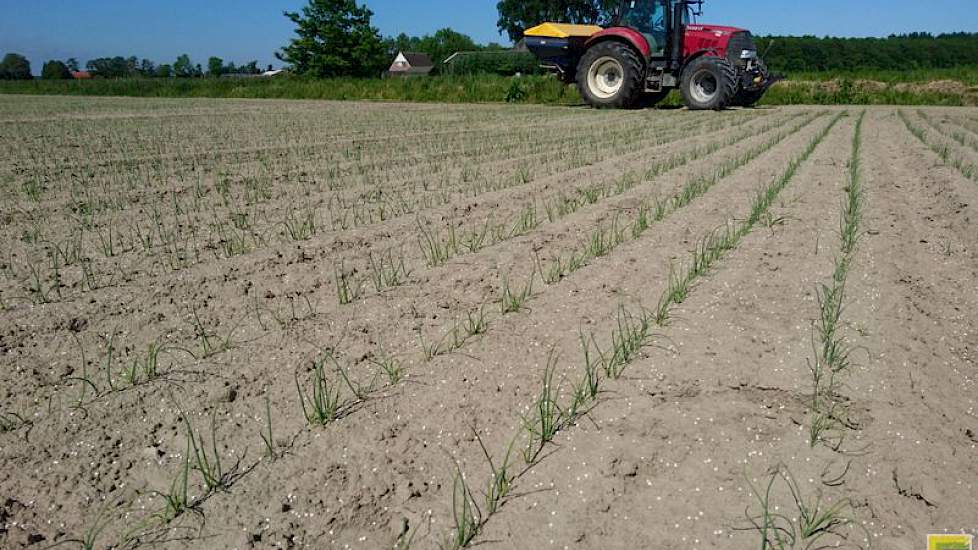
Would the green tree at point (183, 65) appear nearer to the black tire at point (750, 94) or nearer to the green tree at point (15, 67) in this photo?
the green tree at point (15, 67)

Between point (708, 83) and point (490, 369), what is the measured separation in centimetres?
1135

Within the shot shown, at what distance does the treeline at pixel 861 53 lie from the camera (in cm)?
4025

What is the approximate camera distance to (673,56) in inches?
457

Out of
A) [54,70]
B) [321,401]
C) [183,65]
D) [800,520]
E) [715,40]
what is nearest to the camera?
[800,520]

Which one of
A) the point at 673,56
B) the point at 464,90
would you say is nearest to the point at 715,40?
the point at 673,56

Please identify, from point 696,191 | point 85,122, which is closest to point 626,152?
point 696,191

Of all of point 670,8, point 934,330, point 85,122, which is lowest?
point 934,330

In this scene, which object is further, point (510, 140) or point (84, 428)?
point (510, 140)

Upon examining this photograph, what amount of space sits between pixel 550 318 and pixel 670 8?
1045 centimetres

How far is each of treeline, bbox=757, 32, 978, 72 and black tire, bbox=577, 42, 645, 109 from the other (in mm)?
31192

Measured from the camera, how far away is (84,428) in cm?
186

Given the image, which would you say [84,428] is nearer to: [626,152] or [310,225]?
[310,225]

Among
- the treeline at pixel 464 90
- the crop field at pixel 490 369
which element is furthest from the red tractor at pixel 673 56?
the crop field at pixel 490 369

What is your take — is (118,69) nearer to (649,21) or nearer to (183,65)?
(183,65)
